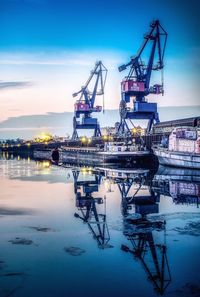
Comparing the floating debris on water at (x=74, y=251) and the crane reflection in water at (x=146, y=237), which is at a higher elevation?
the crane reflection in water at (x=146, y=237)

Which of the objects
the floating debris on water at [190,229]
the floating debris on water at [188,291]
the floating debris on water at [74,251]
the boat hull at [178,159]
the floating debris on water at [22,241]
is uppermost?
the boat hull at [178,159]

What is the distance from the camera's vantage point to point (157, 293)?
851 centimetres

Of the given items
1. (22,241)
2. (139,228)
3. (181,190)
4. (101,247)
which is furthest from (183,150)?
(101,247)

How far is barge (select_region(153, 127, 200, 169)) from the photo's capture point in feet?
144

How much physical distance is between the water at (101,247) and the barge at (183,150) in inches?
853

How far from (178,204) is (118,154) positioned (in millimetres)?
35067

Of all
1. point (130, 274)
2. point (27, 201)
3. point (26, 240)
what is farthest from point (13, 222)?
point (130, 274)

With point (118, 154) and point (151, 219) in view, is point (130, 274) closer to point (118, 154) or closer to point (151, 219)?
point (151, 219)

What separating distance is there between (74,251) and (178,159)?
36287mm

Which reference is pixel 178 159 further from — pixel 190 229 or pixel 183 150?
pixel 190 229

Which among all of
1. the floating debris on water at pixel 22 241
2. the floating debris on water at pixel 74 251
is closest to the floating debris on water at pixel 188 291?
the floating debris on water at pixel 74 251

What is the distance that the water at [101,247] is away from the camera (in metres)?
8.98

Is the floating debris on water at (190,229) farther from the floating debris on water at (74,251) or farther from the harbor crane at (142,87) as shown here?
the harbor crane at (142,87)

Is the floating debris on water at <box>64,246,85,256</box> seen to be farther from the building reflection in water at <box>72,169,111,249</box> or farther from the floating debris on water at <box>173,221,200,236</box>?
the floating debris on water at <box>173,221,200,236</box>
